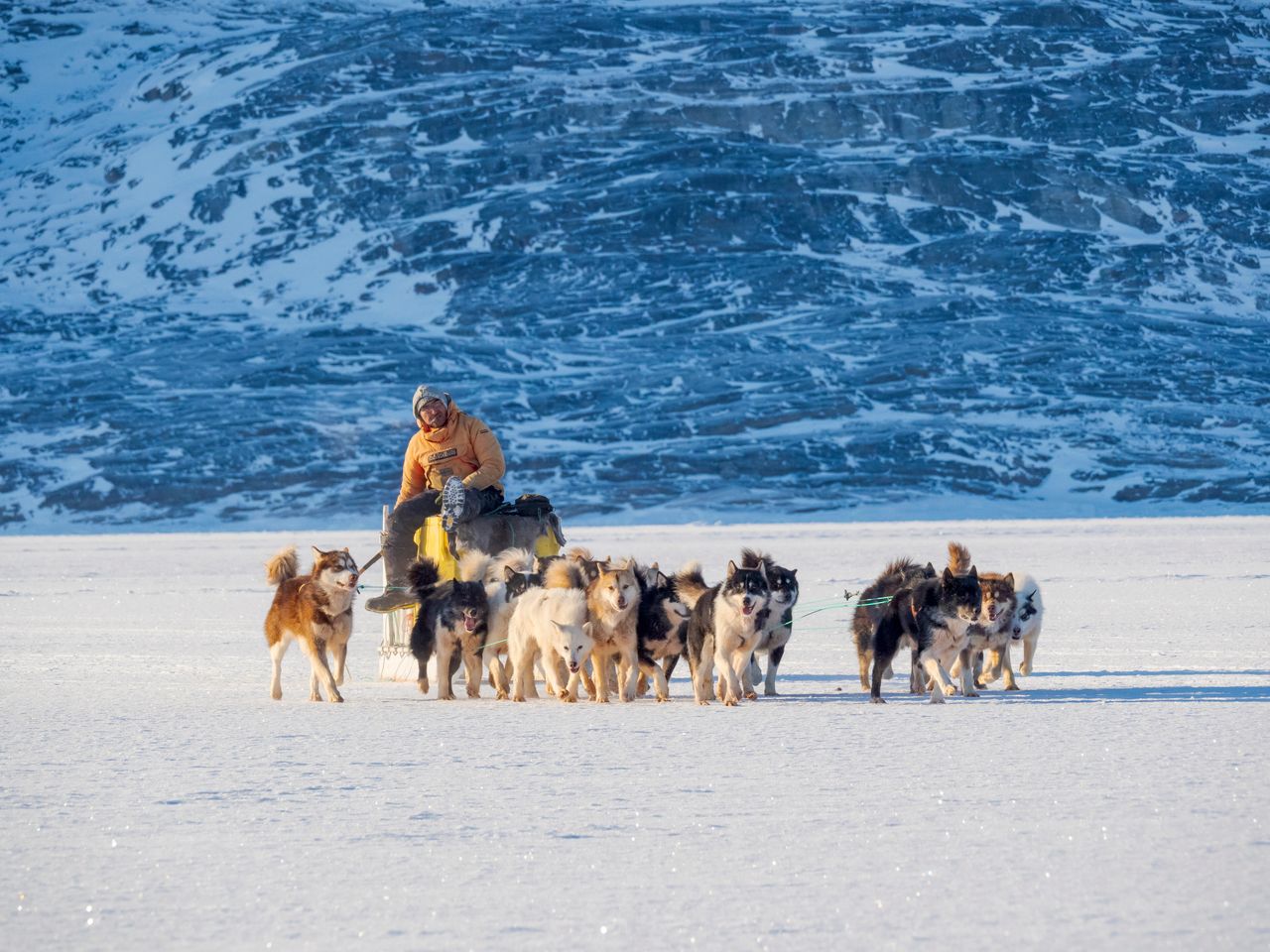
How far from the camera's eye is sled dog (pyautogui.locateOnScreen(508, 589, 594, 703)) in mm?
9031

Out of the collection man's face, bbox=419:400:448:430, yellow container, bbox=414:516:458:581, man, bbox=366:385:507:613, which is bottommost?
yellow container, bbox=414:516:458:581

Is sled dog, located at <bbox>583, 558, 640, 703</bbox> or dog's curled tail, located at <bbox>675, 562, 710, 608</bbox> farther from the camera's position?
dog's curled tail, located at <bbox>675, 562, 710, 608</bbox>

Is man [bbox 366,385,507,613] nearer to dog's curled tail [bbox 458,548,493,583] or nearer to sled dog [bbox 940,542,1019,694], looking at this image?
dog's curled tail [bbox 458,548,493,583]

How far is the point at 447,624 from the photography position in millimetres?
9641

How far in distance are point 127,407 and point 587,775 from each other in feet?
235

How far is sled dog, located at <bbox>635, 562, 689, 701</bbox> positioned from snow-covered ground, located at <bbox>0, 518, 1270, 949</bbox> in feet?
1.19

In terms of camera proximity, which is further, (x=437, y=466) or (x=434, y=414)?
(x=437, y=466)

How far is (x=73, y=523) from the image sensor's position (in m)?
63.7

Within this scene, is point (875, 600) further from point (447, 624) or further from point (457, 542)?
point (457, 542)

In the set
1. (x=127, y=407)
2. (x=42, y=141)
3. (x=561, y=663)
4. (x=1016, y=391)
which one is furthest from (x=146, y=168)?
(x=561, y=663)

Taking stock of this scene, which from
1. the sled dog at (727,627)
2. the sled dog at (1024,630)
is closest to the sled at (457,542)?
the sled dog at (727,627)

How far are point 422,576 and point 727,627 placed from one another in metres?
1.72

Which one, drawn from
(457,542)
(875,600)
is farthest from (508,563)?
(875,600)

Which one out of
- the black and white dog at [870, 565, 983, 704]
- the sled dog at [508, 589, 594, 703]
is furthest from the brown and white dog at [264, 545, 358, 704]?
the black and white dog at [870, 565, 983, 704]
